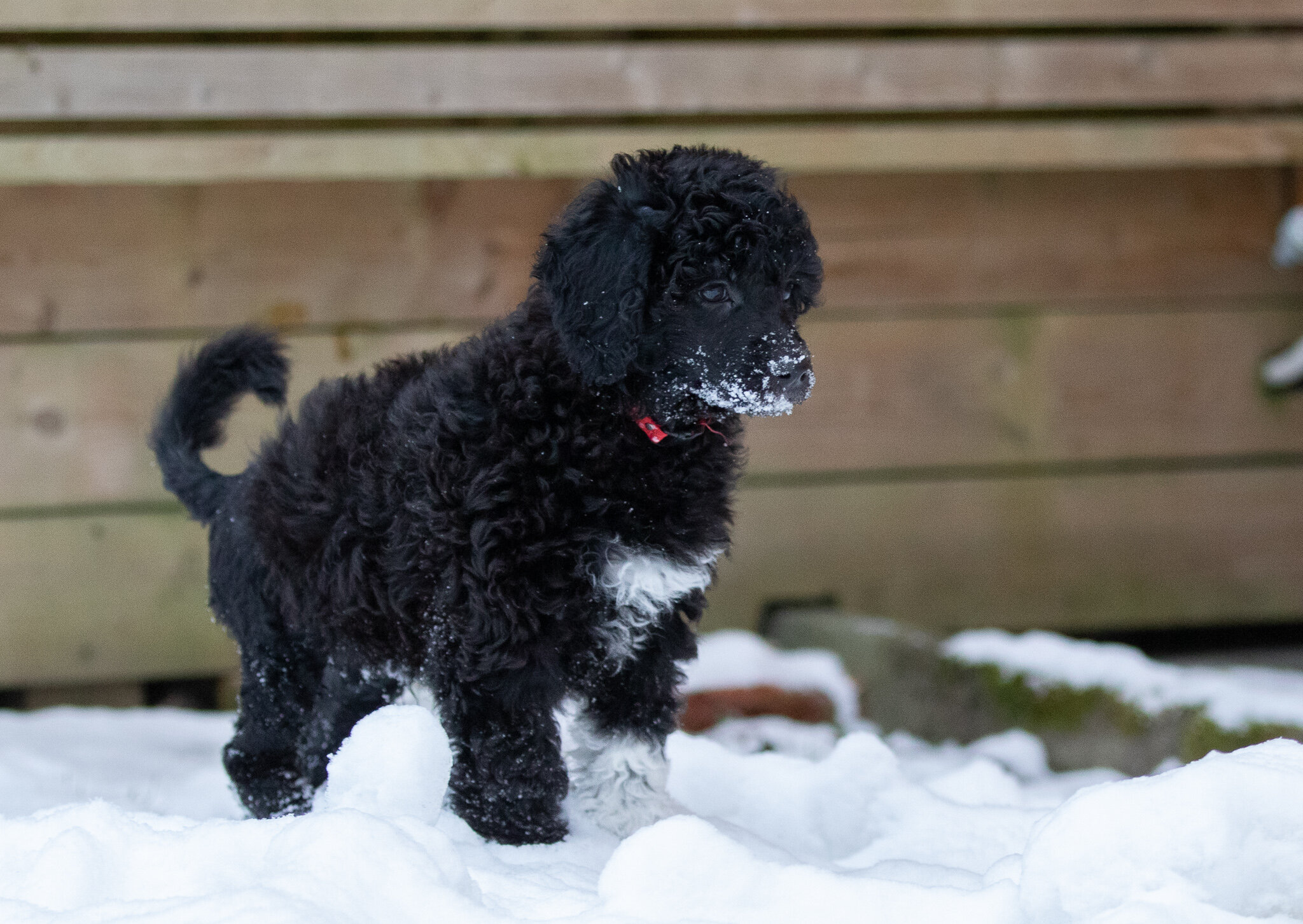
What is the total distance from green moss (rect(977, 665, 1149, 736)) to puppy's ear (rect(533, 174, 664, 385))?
1.93m

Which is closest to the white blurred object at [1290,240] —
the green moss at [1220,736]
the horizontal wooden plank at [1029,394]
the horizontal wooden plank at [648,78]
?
the horizontal wooden plank at [1029,394]

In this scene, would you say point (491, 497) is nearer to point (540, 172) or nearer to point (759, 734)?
point (759, 734)

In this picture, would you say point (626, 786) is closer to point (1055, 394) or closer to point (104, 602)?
point (104, 602)

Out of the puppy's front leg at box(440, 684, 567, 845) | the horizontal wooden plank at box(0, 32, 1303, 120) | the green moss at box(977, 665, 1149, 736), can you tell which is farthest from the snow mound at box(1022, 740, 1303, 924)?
the horizontal wooden plank at box(0, 32, 1303, 120)

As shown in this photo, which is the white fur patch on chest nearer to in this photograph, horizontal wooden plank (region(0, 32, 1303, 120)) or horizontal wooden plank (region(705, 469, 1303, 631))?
horizontal wooden plank (region(0, 32, 1303, 120))

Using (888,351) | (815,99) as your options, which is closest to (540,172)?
(815,99)

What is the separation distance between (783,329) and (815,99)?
2096mm

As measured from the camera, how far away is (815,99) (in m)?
4.02

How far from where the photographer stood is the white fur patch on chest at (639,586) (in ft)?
7.02

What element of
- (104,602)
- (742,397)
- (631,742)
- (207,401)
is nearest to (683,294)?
(742,397)

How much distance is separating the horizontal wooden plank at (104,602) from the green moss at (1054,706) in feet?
9.17

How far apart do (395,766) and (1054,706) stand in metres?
2.27

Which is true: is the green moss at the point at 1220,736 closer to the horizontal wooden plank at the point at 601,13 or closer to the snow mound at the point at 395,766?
the snow mound at the point at 395,766

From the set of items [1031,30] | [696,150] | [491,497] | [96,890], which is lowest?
[96,890]
